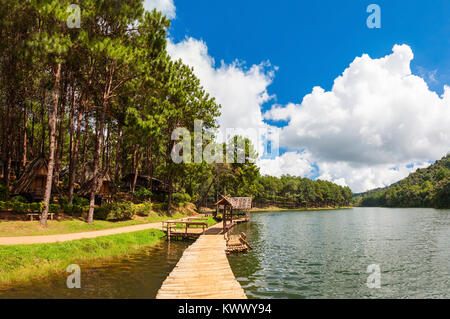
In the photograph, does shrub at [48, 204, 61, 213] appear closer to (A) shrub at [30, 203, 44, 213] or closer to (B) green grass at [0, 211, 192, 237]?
(A) shrub at [30, 203, 44, 213]

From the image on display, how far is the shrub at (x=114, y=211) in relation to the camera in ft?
99.3

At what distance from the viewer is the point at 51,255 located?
15.4 metres

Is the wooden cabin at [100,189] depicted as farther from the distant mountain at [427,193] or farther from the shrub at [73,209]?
the distant mountain at [427,193]

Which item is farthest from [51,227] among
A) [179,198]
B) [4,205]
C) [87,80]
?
[179,198]

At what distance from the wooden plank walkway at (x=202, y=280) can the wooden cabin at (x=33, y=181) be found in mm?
23112

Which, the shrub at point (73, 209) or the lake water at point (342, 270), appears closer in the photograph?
the lake water at point (342, 270)

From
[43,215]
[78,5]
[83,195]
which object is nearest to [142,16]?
[78,5]

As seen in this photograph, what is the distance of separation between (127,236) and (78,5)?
2119 centimetres

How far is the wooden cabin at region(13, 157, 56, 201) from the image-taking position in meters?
29.3

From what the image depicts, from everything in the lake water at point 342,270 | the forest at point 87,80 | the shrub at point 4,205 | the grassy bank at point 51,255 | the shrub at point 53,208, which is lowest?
the lake water at point 342,270

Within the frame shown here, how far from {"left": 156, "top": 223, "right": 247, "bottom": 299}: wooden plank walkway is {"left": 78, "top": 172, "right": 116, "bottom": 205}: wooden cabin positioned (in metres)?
24.3

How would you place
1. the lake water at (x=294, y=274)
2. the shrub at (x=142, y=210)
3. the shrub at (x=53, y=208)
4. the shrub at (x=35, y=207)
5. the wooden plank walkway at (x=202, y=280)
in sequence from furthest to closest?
the shrub at (x=142, y=210) → the shrub at (x=53, y=208) → the shrub at (x=35, y=207) → the lake water at (x=294, y=274) → the wooden plank walkway at (x=202, y=280)

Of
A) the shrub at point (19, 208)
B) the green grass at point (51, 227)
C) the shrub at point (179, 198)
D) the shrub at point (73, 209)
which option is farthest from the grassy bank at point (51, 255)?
the shrub at point (179, 198)

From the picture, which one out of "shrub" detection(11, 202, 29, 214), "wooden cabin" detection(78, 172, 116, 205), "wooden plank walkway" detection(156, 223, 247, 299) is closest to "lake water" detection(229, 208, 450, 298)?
"wooden plank walkway" detection(156, 223, 247, 299)
